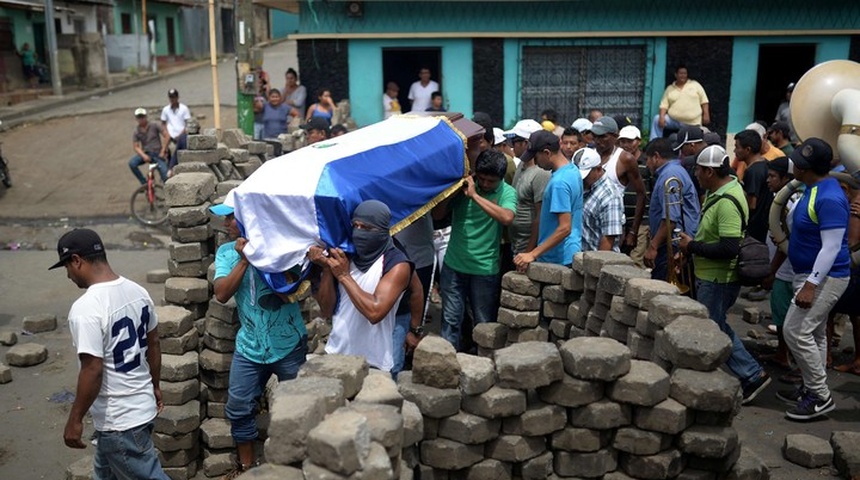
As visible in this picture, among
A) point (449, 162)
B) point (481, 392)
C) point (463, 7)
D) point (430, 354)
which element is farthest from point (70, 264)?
point (463, 7)

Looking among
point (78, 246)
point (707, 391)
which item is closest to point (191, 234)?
point (78, 246)

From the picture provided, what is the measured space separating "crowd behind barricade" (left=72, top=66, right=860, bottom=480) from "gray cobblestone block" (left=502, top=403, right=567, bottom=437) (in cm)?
81

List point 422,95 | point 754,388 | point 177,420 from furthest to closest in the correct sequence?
point 422,95 → point 754,388 → point 177,420

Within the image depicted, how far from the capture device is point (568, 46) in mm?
14461

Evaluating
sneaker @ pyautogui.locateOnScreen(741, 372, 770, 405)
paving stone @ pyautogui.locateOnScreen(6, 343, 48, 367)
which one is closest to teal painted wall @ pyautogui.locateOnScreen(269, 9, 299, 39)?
paving stone @ pyautogui.locateOnScreen(6, 343, 48, 367)

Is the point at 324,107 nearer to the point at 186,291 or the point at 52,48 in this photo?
the point at 186,291

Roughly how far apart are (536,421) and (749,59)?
39.8 feet

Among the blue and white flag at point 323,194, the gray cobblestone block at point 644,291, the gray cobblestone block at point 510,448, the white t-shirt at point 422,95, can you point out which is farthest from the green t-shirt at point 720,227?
the white t-shirt at point 422,95

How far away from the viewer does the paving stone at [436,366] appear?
4164 mm

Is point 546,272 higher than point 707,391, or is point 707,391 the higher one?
point 546,272

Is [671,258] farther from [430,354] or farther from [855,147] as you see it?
[430,354]

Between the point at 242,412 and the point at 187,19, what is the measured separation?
34584 mm

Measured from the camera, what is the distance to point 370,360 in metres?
4.71

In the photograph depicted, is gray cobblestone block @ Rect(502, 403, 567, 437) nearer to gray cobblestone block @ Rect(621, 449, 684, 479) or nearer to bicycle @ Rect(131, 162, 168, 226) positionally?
gray cobblestone block @ Rect(621, 449, 684, 479)
